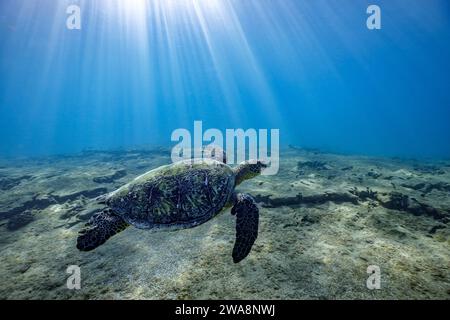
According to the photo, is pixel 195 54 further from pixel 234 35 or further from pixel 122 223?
pixel 122 223

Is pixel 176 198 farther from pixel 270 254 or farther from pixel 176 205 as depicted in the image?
pixel 270 254

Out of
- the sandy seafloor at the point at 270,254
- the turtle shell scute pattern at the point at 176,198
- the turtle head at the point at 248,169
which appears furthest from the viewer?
the turtle head at the point at 248,169

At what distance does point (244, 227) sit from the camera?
4.43 m

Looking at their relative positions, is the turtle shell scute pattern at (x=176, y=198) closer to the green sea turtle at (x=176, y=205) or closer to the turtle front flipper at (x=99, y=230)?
the green sea turtle at (x=176, y=205)

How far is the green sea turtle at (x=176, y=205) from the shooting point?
4.45 metres

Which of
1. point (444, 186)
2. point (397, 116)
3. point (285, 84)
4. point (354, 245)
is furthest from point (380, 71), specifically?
point (354, 245)

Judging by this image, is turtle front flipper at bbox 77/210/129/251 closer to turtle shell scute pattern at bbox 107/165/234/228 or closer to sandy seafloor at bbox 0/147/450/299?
turtle shell scute pattern at bbox 107/165/234/228

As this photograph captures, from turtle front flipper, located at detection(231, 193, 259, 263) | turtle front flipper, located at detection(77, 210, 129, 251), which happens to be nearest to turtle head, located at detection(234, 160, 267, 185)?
turtle front flipper, located at detection(231, 193, 259, 263)

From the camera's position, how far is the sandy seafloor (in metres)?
3.73

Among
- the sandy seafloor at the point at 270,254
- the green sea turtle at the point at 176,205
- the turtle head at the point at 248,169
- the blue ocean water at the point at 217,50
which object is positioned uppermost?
the blue ocean water at the point at 217,50

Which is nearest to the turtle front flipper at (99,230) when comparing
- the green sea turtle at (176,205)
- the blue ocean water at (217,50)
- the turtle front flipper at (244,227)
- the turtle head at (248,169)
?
the green sea turtle at (176,205)

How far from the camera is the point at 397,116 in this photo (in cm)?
19588

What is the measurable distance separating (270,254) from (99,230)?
11.0ft
